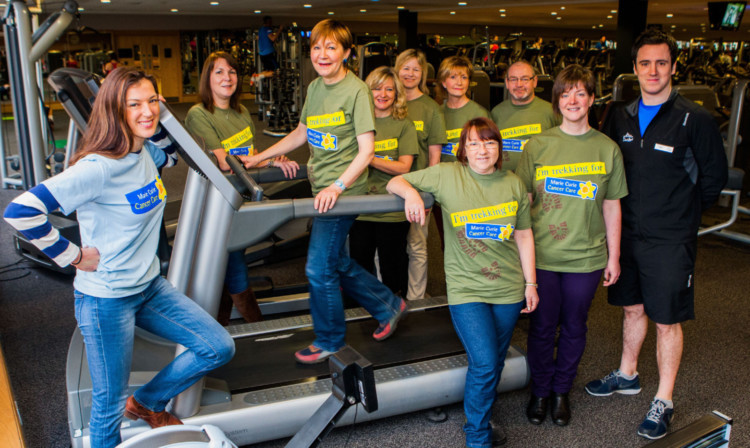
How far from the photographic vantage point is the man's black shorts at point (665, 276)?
2471 millimetres

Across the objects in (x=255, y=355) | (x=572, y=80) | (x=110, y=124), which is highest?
(x=572, y=80)

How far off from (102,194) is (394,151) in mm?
1577

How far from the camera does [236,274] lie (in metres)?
3.16

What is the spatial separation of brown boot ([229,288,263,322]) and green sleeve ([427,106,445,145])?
122 centimetres

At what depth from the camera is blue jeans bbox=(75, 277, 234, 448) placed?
1936 mm

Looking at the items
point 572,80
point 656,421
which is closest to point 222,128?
point 572,80

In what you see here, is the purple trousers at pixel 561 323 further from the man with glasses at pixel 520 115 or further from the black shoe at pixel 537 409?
the man with glasses at pixel 520 115

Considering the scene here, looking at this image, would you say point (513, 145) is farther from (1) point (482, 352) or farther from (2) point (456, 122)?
(1) point (482, 352)

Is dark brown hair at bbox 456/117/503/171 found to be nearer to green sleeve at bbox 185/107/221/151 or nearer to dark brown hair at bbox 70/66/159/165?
dark brown hair at bbox 70/66/159/165

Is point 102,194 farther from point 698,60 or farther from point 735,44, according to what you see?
point 735,44

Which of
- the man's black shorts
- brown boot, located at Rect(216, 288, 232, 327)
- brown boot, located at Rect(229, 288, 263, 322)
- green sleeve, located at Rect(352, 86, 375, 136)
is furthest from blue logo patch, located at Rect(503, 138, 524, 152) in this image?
brown boot, located at Rect(216, 288, 232, 327)

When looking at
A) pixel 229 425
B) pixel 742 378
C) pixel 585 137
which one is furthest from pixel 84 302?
pixel 742 378

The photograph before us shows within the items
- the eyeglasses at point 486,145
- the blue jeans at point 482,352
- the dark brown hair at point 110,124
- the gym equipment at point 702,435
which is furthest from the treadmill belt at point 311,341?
the gym equipment at point 702,435

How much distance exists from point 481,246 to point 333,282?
2.14 feet
